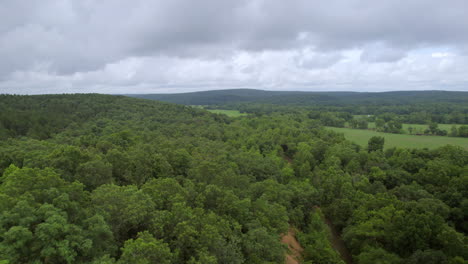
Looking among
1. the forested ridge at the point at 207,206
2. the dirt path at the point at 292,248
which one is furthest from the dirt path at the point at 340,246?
the dirt path at the point at 292,248

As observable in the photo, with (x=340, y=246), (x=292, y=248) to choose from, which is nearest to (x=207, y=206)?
(x=292, y=248)

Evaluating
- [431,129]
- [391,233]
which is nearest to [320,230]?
[391,233]

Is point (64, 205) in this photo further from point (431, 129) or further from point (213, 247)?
point (431, 129)

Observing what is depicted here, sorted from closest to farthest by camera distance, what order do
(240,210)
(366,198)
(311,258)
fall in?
(240,210), (311,258), (366,198)

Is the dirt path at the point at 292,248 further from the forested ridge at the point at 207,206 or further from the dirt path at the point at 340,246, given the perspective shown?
the dirt path at the point at 340,246

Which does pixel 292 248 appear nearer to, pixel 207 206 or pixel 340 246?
pixel 340 246
